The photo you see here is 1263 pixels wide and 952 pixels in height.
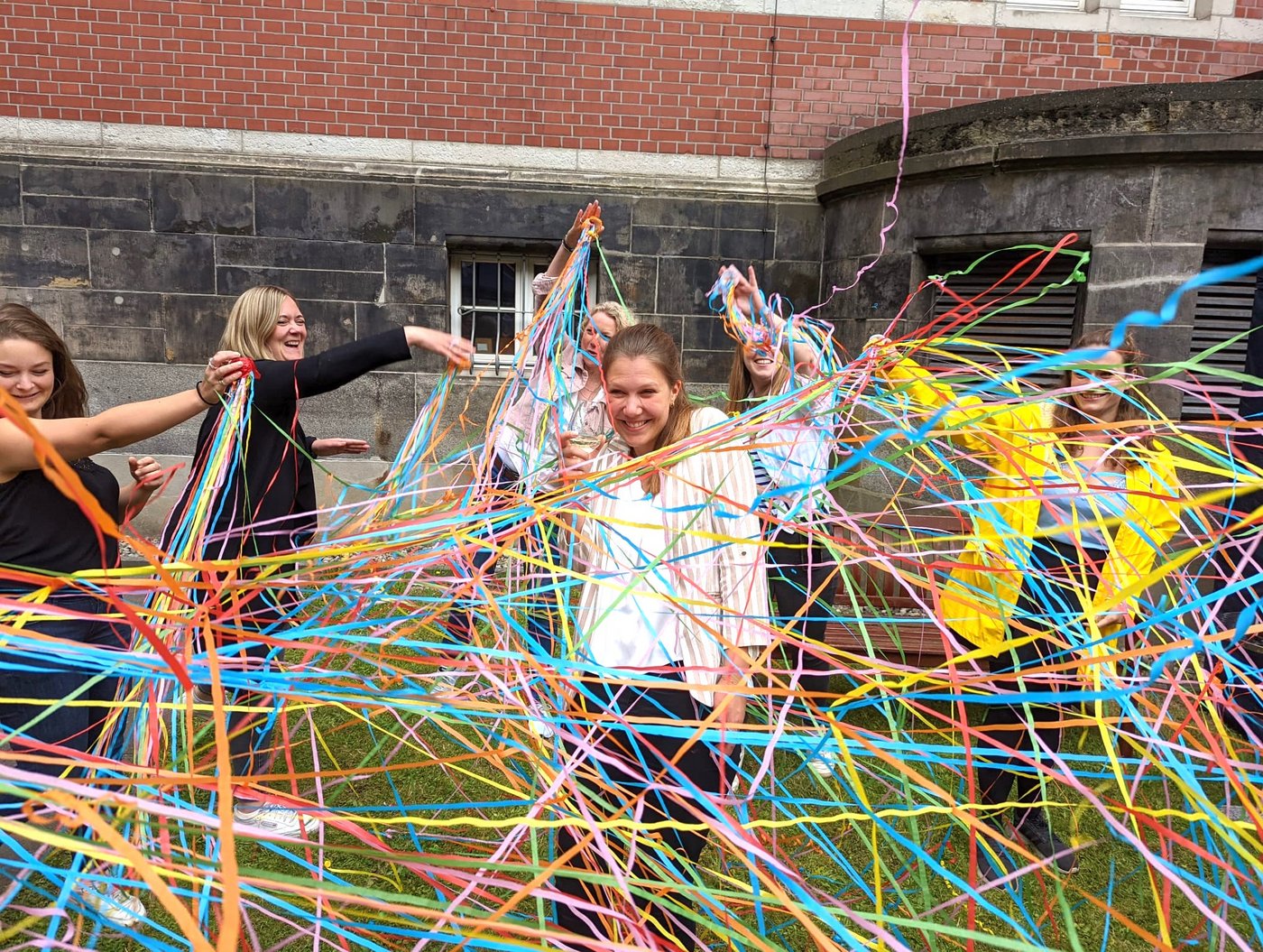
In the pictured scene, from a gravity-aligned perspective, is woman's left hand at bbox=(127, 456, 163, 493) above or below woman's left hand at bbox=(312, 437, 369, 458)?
above

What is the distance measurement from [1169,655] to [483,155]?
6116mm

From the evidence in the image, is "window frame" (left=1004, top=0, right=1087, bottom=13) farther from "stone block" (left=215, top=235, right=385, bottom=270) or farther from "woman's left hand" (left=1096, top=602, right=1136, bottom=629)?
"woman's left hand" (left=1096, top=602, right=1136, bottom=629)

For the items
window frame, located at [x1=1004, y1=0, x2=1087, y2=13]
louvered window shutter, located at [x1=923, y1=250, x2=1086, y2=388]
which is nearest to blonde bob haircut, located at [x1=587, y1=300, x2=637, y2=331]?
louvered window shutter, located at [x1=923, y1=250, x2=1086, y2=388]

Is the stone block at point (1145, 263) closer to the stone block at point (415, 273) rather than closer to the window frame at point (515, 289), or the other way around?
the window frame at point (515, 289)

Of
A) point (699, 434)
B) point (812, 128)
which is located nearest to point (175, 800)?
point (699, 434)

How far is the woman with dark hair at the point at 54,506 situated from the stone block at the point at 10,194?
5.12 meters

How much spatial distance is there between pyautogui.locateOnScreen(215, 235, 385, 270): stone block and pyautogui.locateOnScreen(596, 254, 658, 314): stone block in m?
1.86

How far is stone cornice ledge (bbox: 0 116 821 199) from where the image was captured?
5.95 m

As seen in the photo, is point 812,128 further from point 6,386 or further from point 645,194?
point 6,386

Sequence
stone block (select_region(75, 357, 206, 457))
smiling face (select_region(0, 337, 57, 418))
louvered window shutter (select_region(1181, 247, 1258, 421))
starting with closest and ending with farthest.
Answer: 1. smiling face (select_region(0, 337, 57, 418))
2. louvered window shutter (select_region(1181, 247, 1258, 421))
3. stone block (select_region(75, 357, 206, 457))

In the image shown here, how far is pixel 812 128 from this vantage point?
21.3ft

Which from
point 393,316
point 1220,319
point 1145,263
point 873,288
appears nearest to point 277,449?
point 393,316

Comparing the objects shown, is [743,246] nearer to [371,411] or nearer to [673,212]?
[673,212]

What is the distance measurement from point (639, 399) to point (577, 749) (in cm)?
78
